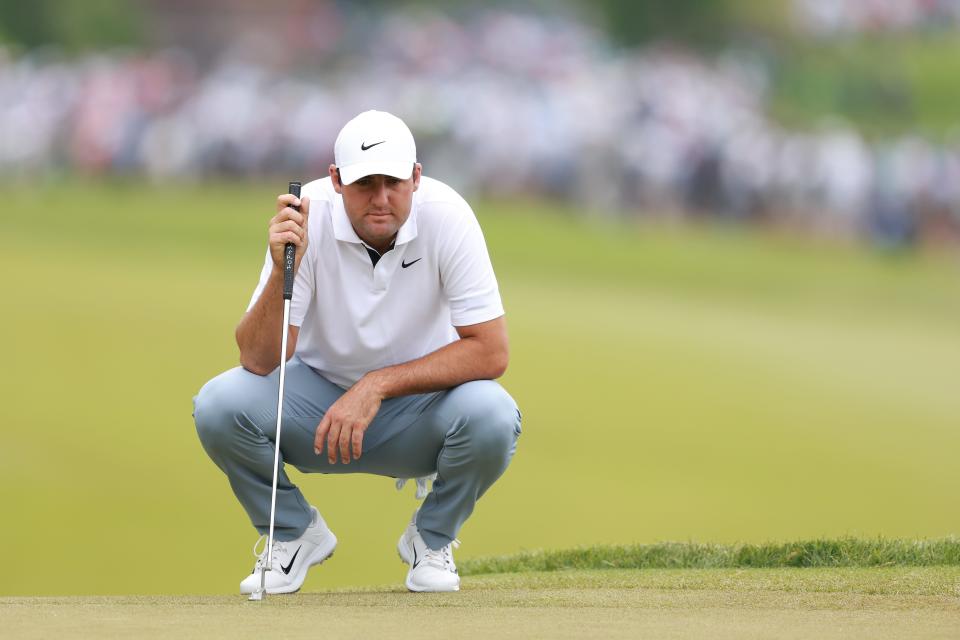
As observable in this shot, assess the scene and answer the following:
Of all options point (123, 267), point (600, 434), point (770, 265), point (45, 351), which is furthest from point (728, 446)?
point (123, 267)

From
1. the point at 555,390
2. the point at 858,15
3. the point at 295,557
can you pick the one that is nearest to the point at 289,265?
the point at 295,557

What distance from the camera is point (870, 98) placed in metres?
9.48

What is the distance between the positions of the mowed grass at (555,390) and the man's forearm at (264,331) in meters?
2.22

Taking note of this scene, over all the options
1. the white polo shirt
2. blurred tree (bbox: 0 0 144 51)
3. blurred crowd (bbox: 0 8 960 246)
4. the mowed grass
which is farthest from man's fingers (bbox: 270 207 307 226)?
blurred crowd (bbox: 0 8 960 246)

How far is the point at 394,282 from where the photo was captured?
3.06 meters

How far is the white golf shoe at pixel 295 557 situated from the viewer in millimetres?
3076

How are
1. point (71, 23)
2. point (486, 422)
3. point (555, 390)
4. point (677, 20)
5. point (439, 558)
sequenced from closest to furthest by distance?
1. point (486, 422)
2. point (439, 558)
3. point (555, 390)
4. point (71, 23)
5. point (677, 20)

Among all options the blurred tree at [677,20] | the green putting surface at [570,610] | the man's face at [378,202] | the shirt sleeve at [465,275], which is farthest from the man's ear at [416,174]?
the blurred tree at [677,20]

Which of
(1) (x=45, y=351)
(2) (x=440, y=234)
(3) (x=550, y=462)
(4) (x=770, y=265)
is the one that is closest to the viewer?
(2) (x=440, y=234)

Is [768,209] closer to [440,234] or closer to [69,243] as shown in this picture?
[69,243]

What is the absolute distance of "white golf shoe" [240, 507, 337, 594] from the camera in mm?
3076

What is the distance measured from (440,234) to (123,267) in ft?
23.0

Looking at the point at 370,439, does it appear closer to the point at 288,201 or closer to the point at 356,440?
the point at 356,440

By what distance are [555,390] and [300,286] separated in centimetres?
495
